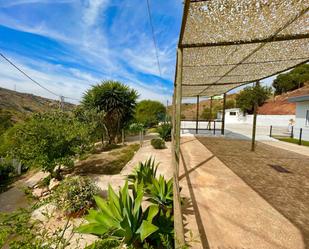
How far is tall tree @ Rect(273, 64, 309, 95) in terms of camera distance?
34.8m

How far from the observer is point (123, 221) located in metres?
2.23

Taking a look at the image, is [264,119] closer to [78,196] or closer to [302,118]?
[302,118]

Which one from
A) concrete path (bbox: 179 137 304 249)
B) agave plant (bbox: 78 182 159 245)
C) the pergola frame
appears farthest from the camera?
the pergola frame

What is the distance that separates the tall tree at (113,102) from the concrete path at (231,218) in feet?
23.8

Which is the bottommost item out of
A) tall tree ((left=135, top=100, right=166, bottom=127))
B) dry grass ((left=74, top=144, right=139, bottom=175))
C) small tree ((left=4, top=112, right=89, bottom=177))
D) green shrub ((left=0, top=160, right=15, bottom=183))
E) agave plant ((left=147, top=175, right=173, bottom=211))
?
green shrub ((left=0, top=160, right=15, bottom=183))

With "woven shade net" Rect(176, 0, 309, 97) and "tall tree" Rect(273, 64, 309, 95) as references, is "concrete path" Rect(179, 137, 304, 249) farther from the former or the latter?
"tall tree" Rect(273, 64, 309, 95)

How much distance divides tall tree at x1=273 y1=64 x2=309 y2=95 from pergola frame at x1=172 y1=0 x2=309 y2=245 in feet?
126

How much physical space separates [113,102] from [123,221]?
900 centimetres

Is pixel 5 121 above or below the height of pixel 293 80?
below

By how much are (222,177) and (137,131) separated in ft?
42.3

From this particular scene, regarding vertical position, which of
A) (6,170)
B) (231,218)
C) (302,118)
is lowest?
(6,170)

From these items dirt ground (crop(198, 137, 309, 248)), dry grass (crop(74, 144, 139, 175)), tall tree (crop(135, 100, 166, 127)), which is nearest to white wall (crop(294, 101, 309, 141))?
dirt ground (crop(198, 137, 309, 248))

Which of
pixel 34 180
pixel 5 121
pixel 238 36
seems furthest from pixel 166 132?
pixel 5 121

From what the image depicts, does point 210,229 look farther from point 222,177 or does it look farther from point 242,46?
point 242,46
